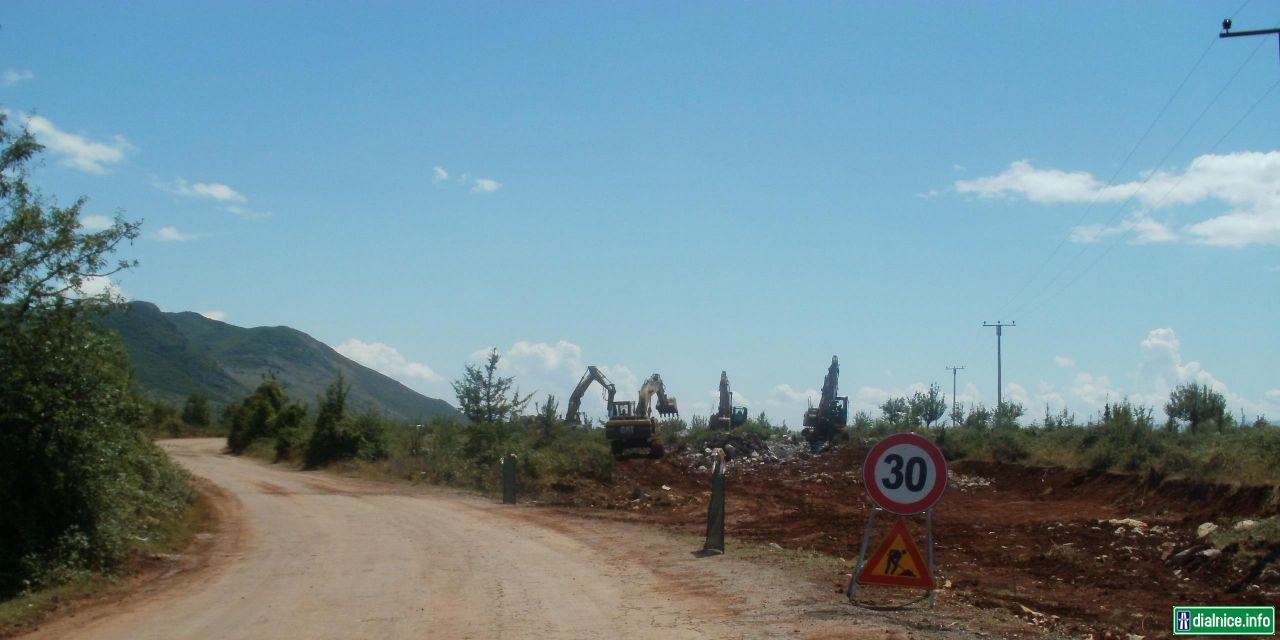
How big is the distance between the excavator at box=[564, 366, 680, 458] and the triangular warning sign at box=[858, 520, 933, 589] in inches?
1372

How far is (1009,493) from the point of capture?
35.0 m

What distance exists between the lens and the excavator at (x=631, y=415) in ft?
151

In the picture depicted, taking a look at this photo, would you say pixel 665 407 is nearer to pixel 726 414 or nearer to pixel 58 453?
pixel 726 414

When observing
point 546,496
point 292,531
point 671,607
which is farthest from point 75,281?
point 546,496

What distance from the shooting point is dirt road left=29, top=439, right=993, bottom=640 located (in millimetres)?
10172

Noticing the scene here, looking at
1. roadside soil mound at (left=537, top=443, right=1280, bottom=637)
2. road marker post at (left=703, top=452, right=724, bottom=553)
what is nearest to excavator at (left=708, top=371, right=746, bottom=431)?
roadside soil mound at (left=537, top=443, right=1280, bottom=637)

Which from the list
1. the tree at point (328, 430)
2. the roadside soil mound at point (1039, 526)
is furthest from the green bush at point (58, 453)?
the tree at point (328, 430)

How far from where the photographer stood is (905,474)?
34.2 ft

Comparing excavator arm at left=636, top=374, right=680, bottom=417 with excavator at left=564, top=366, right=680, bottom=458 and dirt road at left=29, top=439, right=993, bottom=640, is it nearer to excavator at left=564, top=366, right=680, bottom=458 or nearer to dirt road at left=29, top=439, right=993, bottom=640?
excavator at left=564, top=366, right=680, bottom=458

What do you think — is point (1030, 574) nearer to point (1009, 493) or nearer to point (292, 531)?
point (292, 531)

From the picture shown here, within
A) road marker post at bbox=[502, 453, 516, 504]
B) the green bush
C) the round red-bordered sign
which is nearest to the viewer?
the round red-bordered sign

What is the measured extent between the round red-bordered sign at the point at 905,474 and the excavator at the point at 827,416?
4379 cm

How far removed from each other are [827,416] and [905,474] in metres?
46.3

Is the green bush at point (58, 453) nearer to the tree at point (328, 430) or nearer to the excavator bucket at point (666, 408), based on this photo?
the tree at point (328, 430)
